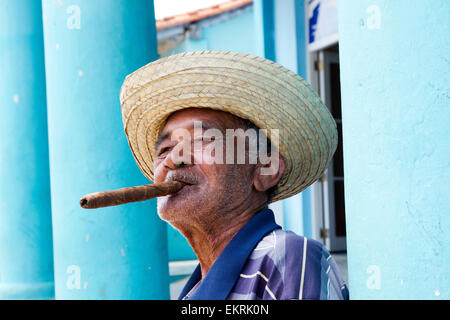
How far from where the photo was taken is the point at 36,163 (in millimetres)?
4285

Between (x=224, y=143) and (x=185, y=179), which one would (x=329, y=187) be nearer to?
(x=224, y=143)

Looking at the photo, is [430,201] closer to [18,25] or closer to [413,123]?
[413,123]

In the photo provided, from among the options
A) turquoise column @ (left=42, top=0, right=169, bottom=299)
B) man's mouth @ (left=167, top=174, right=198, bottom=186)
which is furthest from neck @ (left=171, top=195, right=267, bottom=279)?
turquoise column @ (left=42, top=0, right=169, bottom=299)

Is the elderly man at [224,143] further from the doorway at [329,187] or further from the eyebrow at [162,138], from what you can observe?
the doorway at [329,187]

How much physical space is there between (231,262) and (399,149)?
2.17ft

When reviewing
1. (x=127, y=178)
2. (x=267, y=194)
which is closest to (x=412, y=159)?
(x=267, y=194)

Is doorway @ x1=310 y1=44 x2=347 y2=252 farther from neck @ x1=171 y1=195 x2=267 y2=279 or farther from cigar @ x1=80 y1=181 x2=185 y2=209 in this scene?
cigar @ x1=80 y1=181 x2=185 y2=209

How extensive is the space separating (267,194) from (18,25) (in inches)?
123

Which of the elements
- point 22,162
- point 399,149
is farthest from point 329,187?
point 399,149

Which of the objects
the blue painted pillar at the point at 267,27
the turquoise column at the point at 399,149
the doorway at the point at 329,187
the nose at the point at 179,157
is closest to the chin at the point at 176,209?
the nose at the point at 179,157

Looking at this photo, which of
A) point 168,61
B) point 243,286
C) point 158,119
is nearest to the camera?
point 243,286

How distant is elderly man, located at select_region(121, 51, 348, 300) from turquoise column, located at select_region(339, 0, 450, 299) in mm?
397

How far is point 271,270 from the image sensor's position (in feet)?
5.04

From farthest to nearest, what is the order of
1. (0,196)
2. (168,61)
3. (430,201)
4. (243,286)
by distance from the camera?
(0,196)
(168,61)
(243,286)
(430,201)
